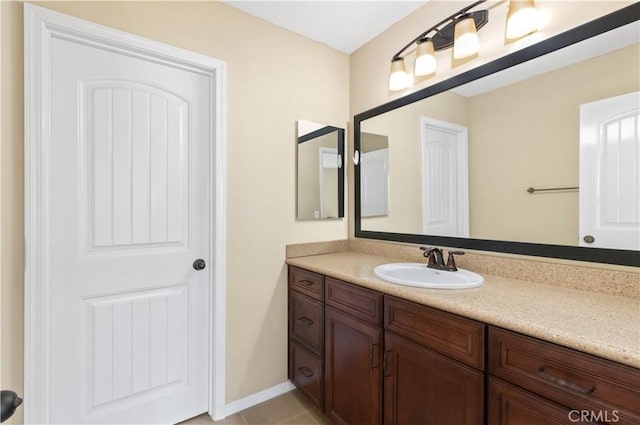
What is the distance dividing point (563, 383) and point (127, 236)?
1.82 meters

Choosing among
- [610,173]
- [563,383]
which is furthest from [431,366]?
[610,173]

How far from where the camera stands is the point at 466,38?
4.80 ft

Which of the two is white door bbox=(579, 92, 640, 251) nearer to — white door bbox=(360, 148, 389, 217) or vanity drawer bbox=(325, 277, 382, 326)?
vanity drawer bbox=(325, 277, 382, 326)

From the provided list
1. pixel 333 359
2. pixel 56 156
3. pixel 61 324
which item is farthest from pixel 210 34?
pixel 333 359

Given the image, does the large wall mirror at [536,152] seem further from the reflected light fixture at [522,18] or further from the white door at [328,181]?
the white door at [328,181]

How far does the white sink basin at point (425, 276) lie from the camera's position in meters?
1.25

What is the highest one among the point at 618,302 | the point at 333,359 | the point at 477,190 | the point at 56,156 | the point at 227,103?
the point at 227,103

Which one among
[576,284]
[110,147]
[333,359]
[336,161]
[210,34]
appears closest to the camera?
[576,284]

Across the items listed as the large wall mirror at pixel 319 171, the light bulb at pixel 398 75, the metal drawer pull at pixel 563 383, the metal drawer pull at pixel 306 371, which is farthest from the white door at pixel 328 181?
the metal drawer pull at pixel 563 383

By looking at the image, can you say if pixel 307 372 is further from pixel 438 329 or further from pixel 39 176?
pixel 39 176

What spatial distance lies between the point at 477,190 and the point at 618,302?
0.71m

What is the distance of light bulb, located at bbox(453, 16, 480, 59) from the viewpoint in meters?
1.46

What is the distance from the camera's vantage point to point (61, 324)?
4.50 feet

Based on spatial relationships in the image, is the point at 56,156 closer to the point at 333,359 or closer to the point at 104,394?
the point at 104,394
